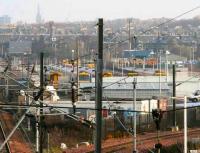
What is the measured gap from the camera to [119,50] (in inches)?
3174

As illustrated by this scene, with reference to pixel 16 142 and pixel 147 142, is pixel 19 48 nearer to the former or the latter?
pixel 16 142

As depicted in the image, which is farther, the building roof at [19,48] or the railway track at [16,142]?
the building roof at [19,48]

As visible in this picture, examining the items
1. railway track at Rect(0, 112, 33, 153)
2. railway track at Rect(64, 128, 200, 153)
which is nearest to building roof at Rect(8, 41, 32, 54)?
railway track at Rect(0, 112, 33, 153)

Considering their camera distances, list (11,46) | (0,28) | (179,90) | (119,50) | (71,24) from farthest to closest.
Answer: (71,24), (0,28), (119,50), (11,46), (179,90)

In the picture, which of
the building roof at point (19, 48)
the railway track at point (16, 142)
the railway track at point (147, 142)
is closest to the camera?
the railway track at point (16, 142)

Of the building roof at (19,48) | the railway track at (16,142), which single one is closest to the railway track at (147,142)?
the railway track at (16,142)

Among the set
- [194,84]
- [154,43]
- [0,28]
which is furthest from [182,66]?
[0,28]

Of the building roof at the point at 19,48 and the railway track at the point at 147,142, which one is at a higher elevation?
the building roof at the point at 19,48

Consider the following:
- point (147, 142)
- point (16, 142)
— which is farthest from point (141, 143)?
point (16, 142)

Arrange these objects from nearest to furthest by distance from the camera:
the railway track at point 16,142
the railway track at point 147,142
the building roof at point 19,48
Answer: the railway track at point 16,142
the railway track at point 147,142
the building roof at point 19,48

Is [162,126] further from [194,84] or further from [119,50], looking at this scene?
[119,50]

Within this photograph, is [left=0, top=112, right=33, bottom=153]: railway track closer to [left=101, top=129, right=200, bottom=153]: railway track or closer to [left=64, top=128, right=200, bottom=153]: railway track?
[left=64, top=128, right=200, bottom=153]: railway track

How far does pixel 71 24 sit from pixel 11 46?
170ft

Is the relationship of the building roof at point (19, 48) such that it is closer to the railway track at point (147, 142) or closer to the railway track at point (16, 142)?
the railway track at point (16, 142)
